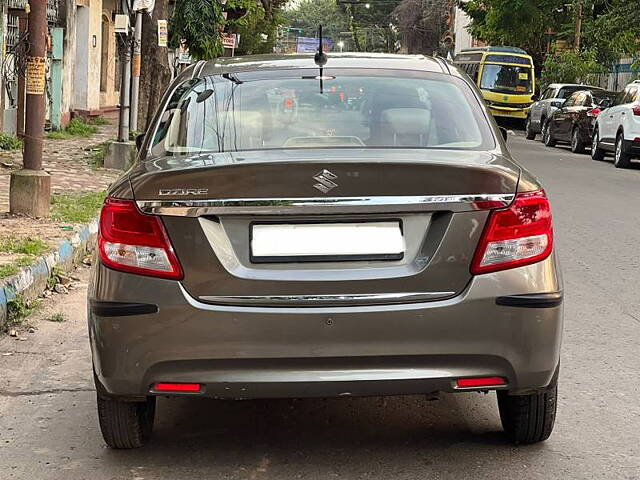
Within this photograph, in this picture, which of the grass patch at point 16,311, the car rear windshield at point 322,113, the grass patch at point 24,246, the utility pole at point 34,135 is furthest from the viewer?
the utility pole at point 34,135

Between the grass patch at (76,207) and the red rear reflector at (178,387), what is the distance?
6.56m

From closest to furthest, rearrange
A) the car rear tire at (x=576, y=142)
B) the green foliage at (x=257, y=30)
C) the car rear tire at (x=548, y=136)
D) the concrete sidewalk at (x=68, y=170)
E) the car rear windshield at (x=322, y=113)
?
the car rear windshield at (x=322, y=113) → the concrete sidewalk at (x=68, y=170) → the car rear tire at (x=576, y=142) → the car rear tire at (x=548, y=136) → the green foliage at (x=257, y=30)

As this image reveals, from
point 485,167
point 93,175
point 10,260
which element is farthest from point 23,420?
point 93,175

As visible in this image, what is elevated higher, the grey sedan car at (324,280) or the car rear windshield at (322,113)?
the car rear windshield at (322,113)

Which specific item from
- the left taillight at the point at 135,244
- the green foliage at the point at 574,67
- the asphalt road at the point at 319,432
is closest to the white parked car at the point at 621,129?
the asphalt road at the point at 319,432

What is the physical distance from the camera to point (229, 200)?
425 cm

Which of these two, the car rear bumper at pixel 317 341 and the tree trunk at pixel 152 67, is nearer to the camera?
the car rear bumper at pixel 317 341

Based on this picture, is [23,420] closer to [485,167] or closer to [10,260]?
[485,167]

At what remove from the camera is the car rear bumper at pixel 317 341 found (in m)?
4.23

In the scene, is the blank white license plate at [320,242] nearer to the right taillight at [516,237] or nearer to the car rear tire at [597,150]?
the right taillight at [516,237]

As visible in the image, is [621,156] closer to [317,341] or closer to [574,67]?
[574,67]

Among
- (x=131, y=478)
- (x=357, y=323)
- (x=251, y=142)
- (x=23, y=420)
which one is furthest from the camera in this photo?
(x=23, y=420)

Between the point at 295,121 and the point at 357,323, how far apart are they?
3.74 feet

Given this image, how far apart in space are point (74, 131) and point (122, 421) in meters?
20.7
